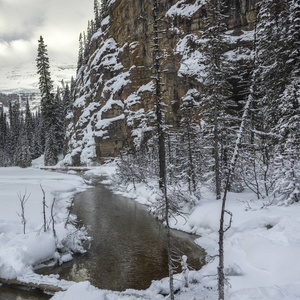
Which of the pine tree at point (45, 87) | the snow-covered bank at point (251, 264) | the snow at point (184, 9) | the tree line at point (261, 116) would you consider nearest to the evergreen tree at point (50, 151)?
the pine tree at point (45, 87)

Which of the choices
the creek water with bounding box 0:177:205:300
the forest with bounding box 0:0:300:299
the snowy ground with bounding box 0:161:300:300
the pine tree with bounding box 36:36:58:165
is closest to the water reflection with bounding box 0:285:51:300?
the creek water with bounding box 0:177:205:300

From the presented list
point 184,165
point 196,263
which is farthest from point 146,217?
point 196,263

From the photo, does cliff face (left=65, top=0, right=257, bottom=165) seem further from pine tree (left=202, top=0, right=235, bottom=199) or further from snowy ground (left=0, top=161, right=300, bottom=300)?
snowy ground (left=0, top=161, right=300, bottom=300)

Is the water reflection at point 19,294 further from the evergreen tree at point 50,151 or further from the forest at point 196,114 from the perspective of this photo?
the evergreen tree at point 50,151

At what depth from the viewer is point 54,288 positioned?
26.2ft

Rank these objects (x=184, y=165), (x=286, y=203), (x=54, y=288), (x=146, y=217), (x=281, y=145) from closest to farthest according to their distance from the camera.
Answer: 1. (x=54, y=288)
2. (x=286, y=203)
3. (x=281, y=145)
4. (x=146, y=217)
5. (x=184, y=165)

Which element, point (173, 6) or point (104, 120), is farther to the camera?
point (104, 120)

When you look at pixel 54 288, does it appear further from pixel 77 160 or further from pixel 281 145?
pixel 77 160

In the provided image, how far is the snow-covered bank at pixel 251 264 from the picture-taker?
21.8 feet

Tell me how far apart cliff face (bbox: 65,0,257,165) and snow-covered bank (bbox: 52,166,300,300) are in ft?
89.7

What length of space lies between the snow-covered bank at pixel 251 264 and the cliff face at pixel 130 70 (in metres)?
27.3

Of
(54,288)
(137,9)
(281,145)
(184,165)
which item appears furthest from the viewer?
(137,9)

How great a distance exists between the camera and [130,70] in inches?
1962

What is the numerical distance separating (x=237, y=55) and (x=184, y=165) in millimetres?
22074
